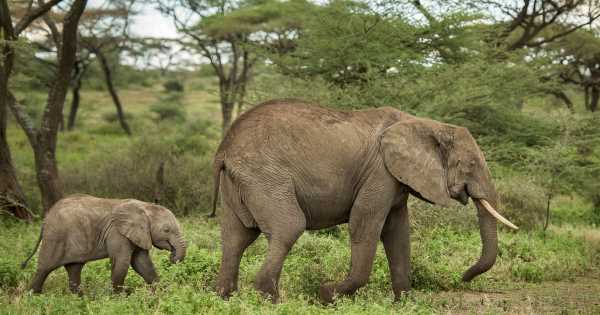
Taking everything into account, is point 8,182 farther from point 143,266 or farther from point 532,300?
point 532,300

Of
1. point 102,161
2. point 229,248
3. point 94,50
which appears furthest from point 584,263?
point 94,50

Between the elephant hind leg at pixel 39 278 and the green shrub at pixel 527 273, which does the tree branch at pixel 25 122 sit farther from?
the green shrub at pixel 527 273

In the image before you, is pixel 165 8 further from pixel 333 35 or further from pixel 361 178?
pixel 361 178

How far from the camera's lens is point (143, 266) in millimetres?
7488

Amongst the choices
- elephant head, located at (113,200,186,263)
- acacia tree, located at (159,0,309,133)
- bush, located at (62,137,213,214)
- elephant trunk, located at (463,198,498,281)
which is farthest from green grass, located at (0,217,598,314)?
acacia tree, located at (159,0,309,133)

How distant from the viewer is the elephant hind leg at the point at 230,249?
267 inches

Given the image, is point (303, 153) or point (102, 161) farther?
point (102, 161)

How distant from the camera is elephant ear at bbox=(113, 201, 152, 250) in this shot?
7.23 meters

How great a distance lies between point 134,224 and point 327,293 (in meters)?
1.90

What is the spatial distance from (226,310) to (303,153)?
4.83 ft

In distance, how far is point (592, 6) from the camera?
2150 centimetres

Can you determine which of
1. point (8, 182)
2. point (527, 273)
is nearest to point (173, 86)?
point (8, 182)

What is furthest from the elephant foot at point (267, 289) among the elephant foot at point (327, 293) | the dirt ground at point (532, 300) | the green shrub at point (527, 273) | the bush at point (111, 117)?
the bush at point (111, 117)

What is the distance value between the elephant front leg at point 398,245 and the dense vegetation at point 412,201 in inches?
9.9
